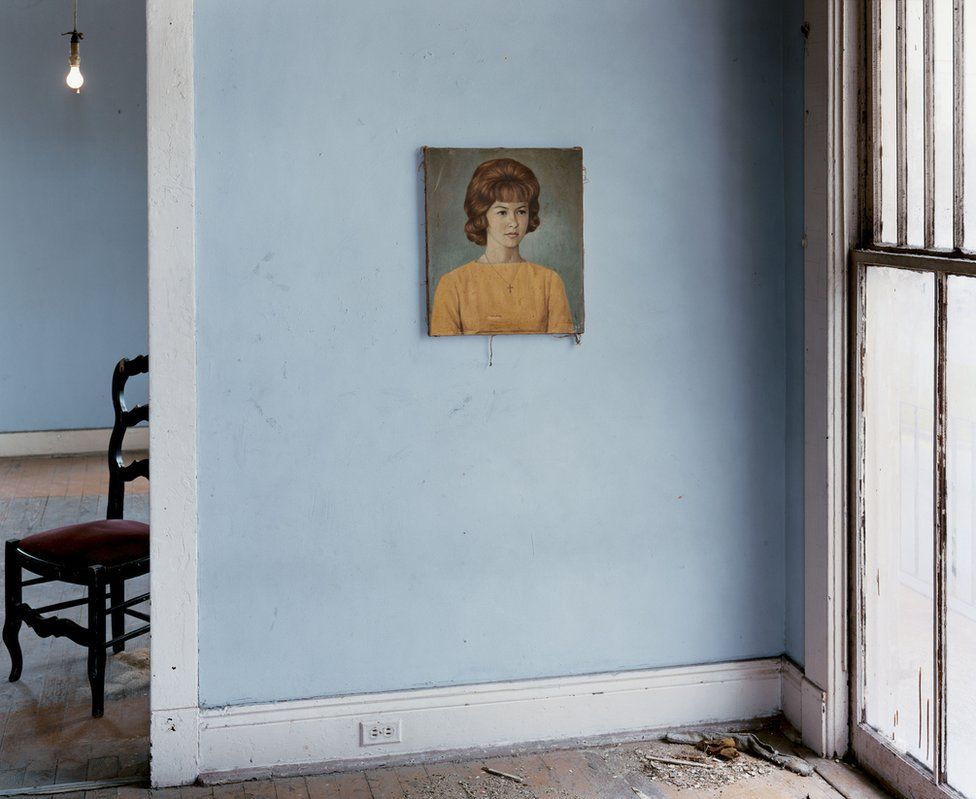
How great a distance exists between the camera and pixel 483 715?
3.47m

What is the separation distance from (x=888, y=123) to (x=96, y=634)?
2779 millimetres

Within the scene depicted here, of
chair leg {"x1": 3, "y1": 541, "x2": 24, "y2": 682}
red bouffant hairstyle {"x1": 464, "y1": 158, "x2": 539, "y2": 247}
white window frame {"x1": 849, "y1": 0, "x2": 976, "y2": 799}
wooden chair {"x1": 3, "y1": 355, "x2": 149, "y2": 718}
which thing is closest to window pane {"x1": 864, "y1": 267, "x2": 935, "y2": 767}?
white window frame {"x1": 849, "y1": 0, "x2": 976, "y2": 799}

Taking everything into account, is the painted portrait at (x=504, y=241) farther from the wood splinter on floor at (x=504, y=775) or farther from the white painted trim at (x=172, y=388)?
the wood splinter on floor at (x=504, y=775)

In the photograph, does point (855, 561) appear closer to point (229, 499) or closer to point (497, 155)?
point (497, 155)

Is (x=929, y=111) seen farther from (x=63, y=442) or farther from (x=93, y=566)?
(x=63, y=442)

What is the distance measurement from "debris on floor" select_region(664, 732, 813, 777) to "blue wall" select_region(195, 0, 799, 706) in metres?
0.23

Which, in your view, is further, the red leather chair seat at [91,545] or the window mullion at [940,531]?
the red leather chair seat at [91,545]

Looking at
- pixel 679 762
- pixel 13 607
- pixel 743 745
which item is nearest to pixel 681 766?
pixel 679 762

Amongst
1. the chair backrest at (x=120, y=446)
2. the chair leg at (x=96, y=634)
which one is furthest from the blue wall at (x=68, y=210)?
the chair leg at (x=96, y=634)

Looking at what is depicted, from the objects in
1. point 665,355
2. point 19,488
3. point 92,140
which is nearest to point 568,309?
point 665,355

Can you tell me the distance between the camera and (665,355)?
138 inches

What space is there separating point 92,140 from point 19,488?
237 centimetres

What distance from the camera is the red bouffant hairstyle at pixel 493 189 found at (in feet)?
10.9

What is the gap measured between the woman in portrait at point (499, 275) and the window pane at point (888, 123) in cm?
91
